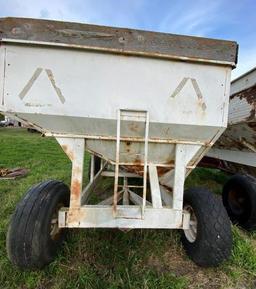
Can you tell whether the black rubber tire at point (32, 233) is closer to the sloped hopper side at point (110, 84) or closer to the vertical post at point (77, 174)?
the vertical post at point (77, 174)

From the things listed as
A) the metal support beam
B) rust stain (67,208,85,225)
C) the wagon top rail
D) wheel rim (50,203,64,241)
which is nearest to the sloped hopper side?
the wagon top rail

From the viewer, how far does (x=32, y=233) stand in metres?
2.39

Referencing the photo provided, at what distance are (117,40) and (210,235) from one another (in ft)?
5.77

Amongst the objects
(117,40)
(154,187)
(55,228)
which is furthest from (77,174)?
(117,40)

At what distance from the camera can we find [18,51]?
2363mm

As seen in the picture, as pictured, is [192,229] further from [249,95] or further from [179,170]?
[249,95]

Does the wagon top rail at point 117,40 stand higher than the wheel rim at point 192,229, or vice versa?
the wagon top rail at point 117,40

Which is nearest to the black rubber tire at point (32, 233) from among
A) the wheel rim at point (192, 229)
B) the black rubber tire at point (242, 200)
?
the wheel rim at point (192, 229)

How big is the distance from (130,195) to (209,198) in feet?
3.76

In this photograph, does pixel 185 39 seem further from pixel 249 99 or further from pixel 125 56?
pixel 249 99

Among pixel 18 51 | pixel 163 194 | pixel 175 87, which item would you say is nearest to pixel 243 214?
pixel 163 194

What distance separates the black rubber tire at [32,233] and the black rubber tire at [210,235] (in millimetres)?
1240

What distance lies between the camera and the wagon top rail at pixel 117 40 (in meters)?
2.31

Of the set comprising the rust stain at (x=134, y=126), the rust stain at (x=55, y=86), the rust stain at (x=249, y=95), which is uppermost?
the rust stain at (x=249, y=95)
